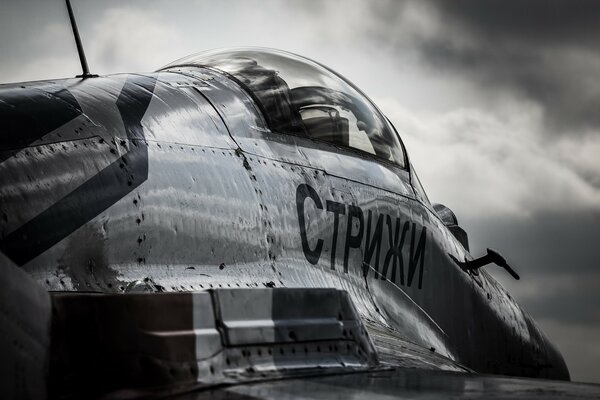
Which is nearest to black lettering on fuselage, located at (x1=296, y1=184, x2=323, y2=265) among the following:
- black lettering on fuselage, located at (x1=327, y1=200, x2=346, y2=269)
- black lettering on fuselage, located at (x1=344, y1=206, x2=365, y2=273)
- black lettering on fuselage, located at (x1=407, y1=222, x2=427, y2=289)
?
black lettering on fuselage, located at (x1=327, y1=200, x2=346, y2=269)

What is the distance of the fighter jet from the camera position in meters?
2.97

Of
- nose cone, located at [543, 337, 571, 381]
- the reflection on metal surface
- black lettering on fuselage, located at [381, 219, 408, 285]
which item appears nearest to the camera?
the reflection on metal surface

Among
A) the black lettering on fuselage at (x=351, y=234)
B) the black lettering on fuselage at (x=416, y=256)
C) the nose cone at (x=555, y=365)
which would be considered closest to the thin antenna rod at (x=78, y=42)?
the black lettering on fuselage at (x=351, y=234)

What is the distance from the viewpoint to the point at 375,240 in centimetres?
615

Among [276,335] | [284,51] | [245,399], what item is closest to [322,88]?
[284,51]

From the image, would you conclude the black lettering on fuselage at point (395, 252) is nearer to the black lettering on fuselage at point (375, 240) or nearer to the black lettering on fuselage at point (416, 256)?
the black lettering on fuselage at point (375, 240)

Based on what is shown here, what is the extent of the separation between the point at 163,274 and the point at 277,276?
3.00ft

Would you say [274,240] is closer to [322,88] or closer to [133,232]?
[133,232]

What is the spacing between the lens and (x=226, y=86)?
5.74 metres

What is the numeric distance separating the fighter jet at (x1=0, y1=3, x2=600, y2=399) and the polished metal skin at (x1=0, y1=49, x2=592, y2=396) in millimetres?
12

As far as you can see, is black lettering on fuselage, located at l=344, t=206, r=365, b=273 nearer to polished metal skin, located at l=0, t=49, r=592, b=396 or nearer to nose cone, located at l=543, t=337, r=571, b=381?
polished metal skin, located at l=0, t=49, r=592, b=396

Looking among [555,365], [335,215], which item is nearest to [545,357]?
[555,365]

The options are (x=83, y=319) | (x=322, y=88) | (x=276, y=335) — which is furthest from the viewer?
(x=322, y=88)

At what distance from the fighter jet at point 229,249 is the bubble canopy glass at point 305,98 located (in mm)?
18
